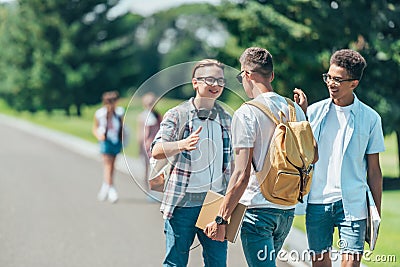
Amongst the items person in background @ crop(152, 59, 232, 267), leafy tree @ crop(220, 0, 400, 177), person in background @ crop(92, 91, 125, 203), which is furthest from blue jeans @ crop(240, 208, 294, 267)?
leafy tree @ crop(220, 0, 400, 177)

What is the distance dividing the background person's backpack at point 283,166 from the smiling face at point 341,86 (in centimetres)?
Answer: 77

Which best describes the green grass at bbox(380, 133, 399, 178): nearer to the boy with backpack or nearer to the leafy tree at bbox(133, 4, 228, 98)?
the boy with backpack

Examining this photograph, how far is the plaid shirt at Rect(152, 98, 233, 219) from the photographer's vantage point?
5.11m

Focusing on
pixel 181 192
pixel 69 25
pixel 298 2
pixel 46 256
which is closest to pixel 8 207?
pixel 46 256

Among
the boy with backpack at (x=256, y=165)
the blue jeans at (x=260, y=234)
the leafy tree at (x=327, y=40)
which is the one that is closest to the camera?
the boy with backpack at (x=256, y=165)

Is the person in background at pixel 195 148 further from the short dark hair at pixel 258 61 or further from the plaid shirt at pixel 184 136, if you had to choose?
the short dark hair at pixel 258 61

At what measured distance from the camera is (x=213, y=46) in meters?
20.4

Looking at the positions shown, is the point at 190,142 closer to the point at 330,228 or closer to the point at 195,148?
the point at 195,148

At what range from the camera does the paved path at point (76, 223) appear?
8531mm

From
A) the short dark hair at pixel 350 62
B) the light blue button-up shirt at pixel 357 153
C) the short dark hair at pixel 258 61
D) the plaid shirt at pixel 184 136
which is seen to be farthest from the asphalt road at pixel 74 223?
the short dark hair at pixel 350 62

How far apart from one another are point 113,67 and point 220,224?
57843 millimetres

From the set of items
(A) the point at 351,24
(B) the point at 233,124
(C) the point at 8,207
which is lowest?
(C) the point at 8,207

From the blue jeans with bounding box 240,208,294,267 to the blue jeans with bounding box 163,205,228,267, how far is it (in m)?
0.43

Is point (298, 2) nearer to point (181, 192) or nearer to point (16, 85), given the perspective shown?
point (181, 192)
